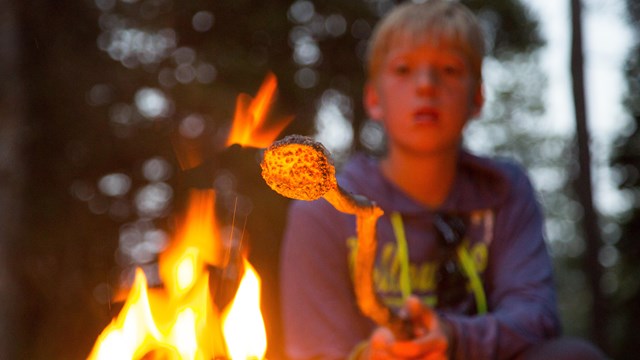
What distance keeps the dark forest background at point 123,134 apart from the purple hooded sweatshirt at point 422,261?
66.0 inches

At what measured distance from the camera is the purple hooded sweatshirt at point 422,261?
2.09 meters

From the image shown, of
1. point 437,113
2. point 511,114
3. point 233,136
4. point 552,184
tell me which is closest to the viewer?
point 233,136

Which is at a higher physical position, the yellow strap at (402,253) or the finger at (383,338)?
the yellow strap at (402,253)

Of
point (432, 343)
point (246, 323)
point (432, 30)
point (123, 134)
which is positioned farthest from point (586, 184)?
point (246, 323)

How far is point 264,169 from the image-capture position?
1080mm

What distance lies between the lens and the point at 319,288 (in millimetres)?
2180

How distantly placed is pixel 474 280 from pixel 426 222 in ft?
0.77

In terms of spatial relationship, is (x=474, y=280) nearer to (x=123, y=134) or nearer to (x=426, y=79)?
(x=426, y=79)

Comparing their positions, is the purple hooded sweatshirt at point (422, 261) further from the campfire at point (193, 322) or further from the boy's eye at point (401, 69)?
the campfire at point (193, 322)

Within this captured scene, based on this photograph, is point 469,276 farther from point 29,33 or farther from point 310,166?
point 29,33

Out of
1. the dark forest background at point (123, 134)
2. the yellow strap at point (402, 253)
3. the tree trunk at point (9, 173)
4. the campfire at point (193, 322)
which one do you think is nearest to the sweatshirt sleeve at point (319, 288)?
the yellow strap at point (402, 253)

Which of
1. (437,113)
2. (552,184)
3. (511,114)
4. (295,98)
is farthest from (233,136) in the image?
(552,184)

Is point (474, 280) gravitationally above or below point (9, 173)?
below

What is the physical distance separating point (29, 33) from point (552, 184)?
1140cm
